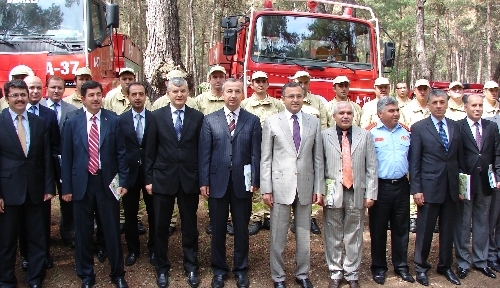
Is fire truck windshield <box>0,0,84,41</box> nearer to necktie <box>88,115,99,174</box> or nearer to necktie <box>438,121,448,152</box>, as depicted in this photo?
necktie <box>88,115,99,174</box>

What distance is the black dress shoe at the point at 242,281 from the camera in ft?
15.6

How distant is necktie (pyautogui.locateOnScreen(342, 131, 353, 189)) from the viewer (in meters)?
4.65

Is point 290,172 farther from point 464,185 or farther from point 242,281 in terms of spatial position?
point 464,185

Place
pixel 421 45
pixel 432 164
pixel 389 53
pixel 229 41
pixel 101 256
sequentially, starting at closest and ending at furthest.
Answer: pixel 432 164, pixel 101 256, pixel 229 41, pixel 389 53, pixel 421 45

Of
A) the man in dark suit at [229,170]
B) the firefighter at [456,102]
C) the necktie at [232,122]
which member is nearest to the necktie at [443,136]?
the man in dark suit at [229,170]

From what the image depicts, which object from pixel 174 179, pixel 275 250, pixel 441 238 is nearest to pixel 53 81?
pixel 174 179

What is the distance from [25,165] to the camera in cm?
447

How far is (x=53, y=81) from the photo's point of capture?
18.1ft

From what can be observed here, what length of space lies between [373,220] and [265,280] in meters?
1.31

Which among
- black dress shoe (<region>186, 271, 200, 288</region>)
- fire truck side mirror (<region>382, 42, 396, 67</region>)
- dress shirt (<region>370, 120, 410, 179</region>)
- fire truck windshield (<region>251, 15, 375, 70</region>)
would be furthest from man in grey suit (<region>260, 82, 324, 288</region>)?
fire truck side mirror (<region>382, 42, 396, 67</region>)

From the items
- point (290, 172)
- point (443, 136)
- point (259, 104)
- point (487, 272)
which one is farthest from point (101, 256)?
point (487, 272)

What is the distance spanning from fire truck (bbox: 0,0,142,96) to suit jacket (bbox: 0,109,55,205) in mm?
A: 2262

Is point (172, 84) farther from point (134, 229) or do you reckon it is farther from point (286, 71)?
point (286, 71)

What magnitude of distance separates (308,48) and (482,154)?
10.7 ft
